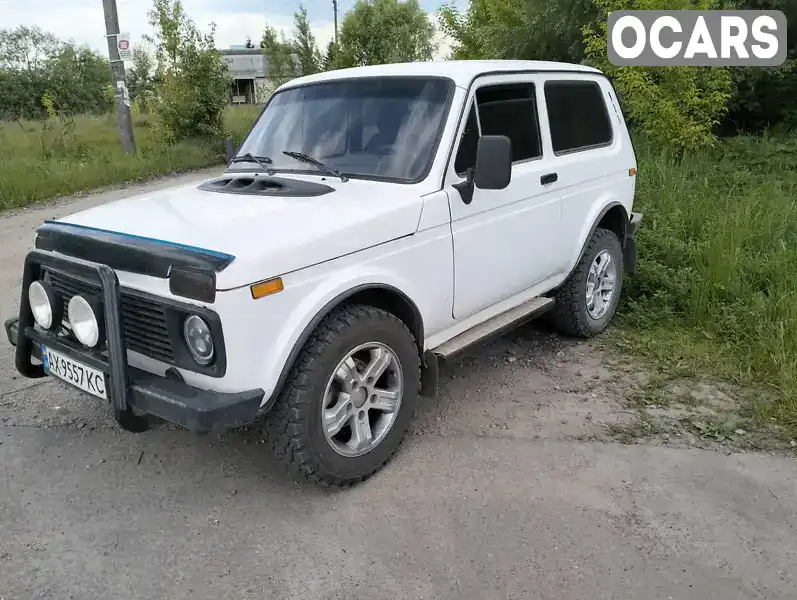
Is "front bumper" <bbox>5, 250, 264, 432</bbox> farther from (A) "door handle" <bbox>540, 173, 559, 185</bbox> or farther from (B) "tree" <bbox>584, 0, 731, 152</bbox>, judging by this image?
(B) "tree" <bbox>584, 0, 731, 152</bbox>

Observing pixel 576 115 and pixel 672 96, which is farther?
pixel 672 96

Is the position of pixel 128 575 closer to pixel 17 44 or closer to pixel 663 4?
pixel 663 4

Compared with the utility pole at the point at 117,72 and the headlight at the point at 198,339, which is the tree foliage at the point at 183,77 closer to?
the utility pole at the point at 117,72

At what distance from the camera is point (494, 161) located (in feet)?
11.3

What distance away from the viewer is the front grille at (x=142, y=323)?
114 inches

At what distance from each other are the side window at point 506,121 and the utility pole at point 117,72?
12412 millimetres

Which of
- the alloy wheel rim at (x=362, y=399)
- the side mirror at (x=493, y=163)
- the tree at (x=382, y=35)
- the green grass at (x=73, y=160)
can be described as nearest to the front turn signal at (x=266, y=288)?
the alloy wheel rim at (x=362, y=399)

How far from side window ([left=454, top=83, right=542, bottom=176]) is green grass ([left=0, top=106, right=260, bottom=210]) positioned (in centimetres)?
720

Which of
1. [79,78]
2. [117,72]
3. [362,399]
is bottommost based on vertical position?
[362,399]

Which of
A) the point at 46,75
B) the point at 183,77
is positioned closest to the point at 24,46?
the point at 46,75

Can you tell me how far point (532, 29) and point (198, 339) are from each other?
12.8 m

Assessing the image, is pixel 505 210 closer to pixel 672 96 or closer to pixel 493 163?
pixel 493 163

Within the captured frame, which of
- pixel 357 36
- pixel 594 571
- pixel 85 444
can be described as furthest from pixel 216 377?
pixel 357 36

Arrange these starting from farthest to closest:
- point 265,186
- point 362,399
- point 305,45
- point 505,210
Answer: point 305,45 → point 505,210 → point 265,186 → point 362,399
